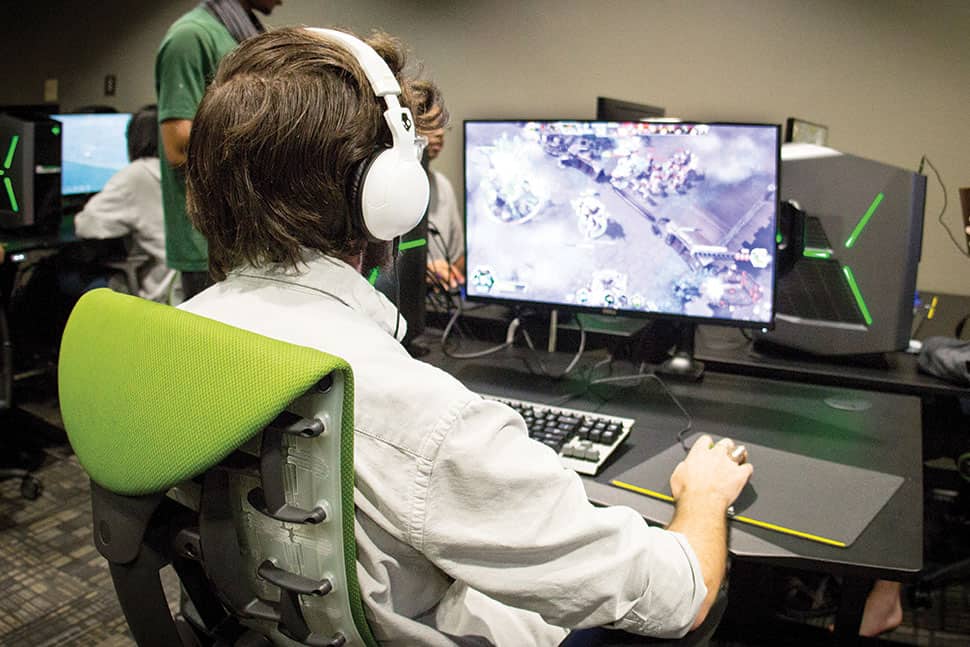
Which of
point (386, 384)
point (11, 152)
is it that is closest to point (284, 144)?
point (386, 384)

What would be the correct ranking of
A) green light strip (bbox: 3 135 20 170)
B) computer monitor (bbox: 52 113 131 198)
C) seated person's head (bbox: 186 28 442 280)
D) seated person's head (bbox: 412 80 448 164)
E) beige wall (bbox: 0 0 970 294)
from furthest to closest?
computer monitor (bbox: 52 113 131 198) < beige wall (bbox: 0 0 970 294) < green light strip (bbox: 3 135 20 170) < seated person's head (bbox: 412 80 448 164) < seated person's head (bbox: 186 28 442 280)

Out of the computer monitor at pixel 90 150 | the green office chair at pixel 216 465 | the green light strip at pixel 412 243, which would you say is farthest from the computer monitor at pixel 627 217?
the computer monitor at pixel 90 150

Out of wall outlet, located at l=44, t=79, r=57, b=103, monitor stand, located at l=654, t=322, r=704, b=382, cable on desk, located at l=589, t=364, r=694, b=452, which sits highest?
wall outlet, located at l=44, t=79, r=57, b=103

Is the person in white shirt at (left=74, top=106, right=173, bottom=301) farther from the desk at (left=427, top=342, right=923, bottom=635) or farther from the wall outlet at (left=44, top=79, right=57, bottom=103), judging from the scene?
the wall outlet at (left=44, top=79, right=57, bottom=103)

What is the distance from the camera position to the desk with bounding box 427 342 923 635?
102 centimetres

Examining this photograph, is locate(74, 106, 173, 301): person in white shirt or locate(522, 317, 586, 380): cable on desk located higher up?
locate(74, 106, 173, 301): person in white shirt

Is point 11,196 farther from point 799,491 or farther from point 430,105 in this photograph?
point 799,491

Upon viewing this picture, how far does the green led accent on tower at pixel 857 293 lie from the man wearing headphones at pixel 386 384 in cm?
92

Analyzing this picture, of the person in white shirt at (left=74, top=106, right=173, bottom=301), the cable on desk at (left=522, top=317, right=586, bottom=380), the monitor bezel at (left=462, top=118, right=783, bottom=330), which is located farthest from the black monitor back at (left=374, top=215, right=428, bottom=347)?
the person in white shirt at (left=74, top=106, right=173, bottom=301)

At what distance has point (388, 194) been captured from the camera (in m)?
0.85

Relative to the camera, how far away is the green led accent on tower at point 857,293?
5.46 ft

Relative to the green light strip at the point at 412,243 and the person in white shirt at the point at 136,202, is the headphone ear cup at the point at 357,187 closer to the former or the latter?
the green light strip at the point at 412,243

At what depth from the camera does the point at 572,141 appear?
1.54 meters

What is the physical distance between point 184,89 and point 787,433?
159 cm
